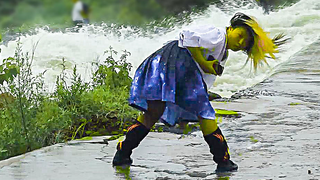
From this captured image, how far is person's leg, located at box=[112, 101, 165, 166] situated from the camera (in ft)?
10.3

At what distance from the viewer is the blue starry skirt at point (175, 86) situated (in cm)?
300

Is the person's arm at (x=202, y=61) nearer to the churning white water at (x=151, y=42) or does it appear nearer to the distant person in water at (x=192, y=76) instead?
the distant person in water at (x=192, y=76)

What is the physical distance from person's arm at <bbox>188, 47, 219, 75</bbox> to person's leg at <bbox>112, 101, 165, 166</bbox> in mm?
301

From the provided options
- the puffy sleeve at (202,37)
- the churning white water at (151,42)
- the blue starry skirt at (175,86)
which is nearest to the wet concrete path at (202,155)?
the blue starry skirt at (175,86)

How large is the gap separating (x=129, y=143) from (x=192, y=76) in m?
0.54

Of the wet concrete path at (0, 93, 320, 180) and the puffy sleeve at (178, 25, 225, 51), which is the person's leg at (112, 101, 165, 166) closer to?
the wet concrete path at (0, 93, 320, 180)

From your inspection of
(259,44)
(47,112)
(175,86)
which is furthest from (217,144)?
(47,112)

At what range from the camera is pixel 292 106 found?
5750 mm

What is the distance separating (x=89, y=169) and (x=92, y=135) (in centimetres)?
123

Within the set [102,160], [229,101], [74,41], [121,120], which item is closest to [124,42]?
[74,41]

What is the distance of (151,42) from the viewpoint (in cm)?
1373

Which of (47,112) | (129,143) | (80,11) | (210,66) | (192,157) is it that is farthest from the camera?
(47,112)

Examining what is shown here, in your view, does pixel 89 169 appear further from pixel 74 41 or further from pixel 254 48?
pixel 74 41

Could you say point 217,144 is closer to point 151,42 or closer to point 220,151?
point 220,151
